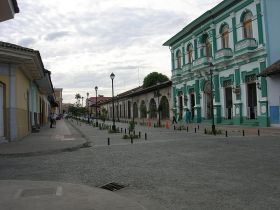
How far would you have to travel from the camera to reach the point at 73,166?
10.3 meters

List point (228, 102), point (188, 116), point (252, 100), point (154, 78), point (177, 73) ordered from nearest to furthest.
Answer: point (252, 100) < point (228, 102) < point (188, 116) < point (177, 73) < point (154, 78)

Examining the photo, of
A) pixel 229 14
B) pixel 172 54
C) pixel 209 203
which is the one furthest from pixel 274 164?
pixel 172 54

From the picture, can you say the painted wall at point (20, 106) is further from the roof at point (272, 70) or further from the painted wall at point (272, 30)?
the painted wall at point (272, 30)

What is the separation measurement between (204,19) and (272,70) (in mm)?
12628

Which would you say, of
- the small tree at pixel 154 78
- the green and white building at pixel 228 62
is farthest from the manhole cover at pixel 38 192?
the small tree at pixel 154 78

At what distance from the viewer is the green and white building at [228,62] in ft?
84.3

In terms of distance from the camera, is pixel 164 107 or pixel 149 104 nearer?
pixel 164 107

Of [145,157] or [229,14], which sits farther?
[229,14]

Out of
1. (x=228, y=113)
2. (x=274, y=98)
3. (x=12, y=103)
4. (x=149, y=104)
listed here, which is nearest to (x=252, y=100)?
(x=274, y=98)

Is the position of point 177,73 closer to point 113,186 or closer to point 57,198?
point 113,186

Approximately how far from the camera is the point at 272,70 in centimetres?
2316

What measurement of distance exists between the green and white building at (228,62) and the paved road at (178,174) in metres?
12.0

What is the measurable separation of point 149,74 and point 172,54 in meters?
24.2

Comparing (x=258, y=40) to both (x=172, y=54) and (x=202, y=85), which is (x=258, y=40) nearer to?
(x=202, y=85)
